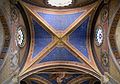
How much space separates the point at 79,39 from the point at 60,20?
177 cm

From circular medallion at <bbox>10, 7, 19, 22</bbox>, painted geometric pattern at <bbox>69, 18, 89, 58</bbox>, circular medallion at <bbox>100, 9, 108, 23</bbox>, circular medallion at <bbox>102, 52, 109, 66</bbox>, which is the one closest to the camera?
circular medallion at <bbox>10, 7, 19, 22</bbox>

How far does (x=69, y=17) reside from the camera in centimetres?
2095

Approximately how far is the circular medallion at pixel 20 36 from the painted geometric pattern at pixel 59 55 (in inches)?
82.4

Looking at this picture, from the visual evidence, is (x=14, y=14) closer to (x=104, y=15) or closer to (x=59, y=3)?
(x=59, y=3)

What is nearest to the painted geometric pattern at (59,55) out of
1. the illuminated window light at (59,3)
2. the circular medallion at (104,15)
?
the illuminated window light at (59,3)

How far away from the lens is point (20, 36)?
65.0 feet

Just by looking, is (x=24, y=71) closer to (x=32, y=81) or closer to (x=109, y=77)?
(x=32, y=81)

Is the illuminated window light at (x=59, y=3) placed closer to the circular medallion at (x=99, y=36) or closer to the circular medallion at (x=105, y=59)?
the circular medallion at (x=99, y=36)

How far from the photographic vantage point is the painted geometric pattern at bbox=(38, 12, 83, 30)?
20.9m

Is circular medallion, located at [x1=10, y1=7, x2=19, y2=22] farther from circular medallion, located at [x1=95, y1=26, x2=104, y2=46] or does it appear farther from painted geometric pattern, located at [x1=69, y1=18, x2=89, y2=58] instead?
circular medallion, located at [x1=95, y1=26, x2=104, y2=46]

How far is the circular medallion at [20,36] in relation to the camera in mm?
19097

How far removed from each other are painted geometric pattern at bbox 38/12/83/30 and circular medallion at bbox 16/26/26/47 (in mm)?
1716

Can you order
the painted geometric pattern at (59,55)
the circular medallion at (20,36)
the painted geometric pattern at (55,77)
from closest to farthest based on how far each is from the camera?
the circular medallion at (20,36), the painted geometric pattern at (59,55), the painted geometric pattern at (55,77)

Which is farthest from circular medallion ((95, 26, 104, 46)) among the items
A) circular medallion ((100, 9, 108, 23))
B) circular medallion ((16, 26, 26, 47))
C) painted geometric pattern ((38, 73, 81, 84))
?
circular medallion ((16, 26, 26, 47))
